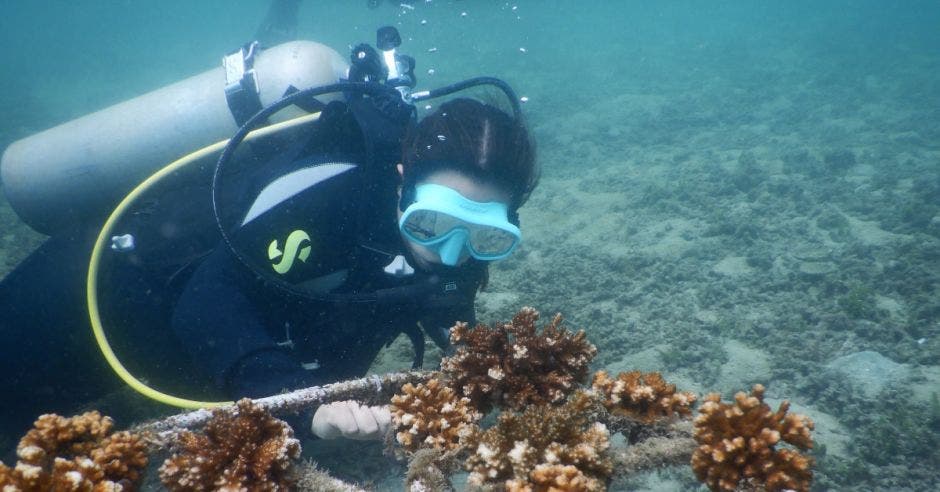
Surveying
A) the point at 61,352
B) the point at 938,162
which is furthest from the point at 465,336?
the point at 938,162

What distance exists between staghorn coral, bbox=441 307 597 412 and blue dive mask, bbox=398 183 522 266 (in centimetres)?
87

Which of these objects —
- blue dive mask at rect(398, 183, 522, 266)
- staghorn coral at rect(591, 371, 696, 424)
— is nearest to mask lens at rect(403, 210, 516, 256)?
blue dive mask at rect(398, 183, 522, 266)

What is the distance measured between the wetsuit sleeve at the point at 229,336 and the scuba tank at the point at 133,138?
236 cm

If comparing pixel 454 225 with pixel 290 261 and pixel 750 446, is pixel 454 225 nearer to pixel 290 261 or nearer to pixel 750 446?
pixel 290 261

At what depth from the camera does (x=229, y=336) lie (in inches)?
109

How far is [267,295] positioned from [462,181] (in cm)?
149

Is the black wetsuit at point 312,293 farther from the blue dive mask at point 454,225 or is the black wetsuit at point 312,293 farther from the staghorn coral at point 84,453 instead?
the staghorn coral at point 84,453

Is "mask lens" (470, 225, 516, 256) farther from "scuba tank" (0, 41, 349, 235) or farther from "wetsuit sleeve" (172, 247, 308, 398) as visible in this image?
"scuba tank" (0, 41, 349, 235)

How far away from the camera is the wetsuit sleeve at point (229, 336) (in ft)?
8.68

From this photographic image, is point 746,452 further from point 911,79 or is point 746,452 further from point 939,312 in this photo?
point 911,79

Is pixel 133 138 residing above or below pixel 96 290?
above

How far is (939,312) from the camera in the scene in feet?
21.9

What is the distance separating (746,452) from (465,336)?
1.35m

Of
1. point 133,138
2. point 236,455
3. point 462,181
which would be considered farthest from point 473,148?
point 133,138
